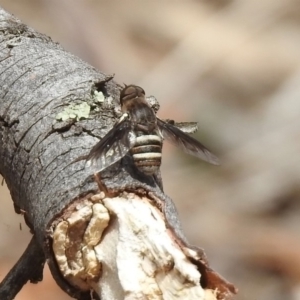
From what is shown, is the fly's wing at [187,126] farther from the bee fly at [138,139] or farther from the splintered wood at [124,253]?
the splintered wood at [124,253]

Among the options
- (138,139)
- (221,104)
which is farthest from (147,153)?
(221,104)

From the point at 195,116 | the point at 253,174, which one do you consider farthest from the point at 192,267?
the point at 195,116

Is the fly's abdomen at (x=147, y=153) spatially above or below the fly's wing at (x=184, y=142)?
below

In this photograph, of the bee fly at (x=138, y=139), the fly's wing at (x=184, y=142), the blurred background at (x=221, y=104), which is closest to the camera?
the bee fly at (x=138, y=139)

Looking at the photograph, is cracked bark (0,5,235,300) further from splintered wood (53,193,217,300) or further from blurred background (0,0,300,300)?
blurred background (0,0,300,300)

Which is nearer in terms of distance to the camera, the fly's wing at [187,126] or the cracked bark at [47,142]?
the cracked bark at [47,142]

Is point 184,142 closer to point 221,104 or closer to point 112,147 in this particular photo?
point 112,147

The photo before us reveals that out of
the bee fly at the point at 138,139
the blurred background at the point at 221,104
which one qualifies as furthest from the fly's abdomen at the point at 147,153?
the blurred background at the point at 221,104
